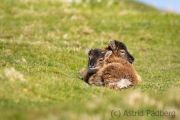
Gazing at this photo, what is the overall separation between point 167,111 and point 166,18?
26.4 meters

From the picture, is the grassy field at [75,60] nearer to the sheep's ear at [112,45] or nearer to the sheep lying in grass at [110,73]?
the sheep lying in grass at [110,73]

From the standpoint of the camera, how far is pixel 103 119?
8102 mm

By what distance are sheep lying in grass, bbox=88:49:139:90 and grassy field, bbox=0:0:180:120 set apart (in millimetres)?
464

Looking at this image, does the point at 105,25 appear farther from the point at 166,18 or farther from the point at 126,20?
the point at 166,18

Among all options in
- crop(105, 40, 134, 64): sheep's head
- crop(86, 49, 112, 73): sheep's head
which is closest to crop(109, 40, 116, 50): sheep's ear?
crop(105, 40, 134, 64): sheep's head

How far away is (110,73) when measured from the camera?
13.7m

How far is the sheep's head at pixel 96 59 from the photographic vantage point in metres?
14.8

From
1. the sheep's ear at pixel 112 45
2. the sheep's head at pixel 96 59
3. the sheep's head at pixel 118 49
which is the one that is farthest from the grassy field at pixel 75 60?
the sheep's ear at pixel 112 45

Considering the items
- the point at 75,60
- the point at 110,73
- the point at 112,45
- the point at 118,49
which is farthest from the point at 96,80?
the point at 75,60

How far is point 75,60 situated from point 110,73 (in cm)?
612

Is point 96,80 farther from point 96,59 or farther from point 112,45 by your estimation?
point 112,45

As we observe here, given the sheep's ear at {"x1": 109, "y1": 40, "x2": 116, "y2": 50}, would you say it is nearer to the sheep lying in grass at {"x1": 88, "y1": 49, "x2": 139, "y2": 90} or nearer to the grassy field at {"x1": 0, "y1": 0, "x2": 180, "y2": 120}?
the sheep lying in grass at {"x1": 88, "y1": 49, "x2": 139, "y2": 90}

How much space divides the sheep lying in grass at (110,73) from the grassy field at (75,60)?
1.52 feet

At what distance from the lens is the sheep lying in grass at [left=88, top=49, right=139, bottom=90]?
1366 centimetres
